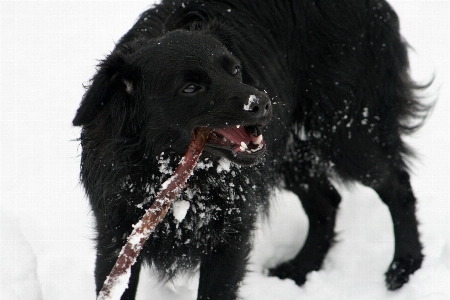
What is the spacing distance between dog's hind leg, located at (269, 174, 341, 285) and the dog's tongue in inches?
63.2

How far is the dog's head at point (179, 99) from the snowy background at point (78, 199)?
95 centimetres

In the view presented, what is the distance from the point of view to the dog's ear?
9.39 feet

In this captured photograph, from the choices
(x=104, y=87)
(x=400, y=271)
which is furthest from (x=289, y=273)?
(x=104, y=87)

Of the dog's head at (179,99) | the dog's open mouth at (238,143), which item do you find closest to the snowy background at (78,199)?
the dog's head at (179,99)

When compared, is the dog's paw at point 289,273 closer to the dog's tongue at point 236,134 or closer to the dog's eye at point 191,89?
the dog's tongue at point 236,134

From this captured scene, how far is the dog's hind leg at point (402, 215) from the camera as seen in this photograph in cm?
435

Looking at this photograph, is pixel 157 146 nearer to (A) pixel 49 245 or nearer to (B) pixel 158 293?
(B) pixel 158 293

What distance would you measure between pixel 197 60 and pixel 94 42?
4.14m

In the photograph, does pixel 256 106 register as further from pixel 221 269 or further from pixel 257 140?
pixel 221 269

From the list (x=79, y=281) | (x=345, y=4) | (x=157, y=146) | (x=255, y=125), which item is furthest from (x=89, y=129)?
(x=345, y=4)

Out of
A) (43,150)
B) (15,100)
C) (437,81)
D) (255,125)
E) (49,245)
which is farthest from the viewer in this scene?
(437,81)

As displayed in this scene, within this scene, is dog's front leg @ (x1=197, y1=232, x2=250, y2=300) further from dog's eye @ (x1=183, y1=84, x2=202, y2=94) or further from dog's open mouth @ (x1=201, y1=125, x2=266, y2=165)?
dog's eye @ (x1=183, y1=84, x2=202, y2=94)

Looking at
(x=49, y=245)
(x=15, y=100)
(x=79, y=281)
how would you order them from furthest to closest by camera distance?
(x=15, y=100), (x=49, y=245), (x=79, y=281)

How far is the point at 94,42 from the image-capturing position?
6836 millimetres
